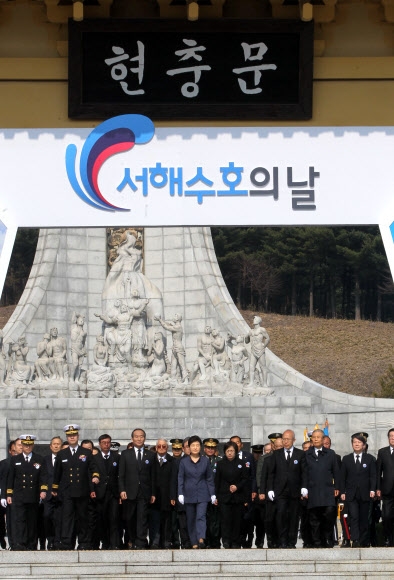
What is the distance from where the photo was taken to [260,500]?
12.8 m

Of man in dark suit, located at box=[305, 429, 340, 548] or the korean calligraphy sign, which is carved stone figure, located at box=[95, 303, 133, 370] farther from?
the korean calligraphy sign

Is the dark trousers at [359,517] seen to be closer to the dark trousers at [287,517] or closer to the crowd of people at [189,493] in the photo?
the crowd of people at [189,493]

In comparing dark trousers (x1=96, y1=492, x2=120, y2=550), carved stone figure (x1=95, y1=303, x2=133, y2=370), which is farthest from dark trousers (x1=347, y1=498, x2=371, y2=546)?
carved stone figure (x1=95, y1=303, x2=133, y2=370)

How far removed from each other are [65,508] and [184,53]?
6702mm

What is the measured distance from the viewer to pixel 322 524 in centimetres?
1210

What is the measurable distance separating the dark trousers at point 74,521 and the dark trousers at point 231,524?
3.81 ft

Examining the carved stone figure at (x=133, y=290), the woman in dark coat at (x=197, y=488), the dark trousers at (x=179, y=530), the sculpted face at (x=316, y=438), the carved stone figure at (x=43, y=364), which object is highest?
the carved stone figure at (x=133, y=290)

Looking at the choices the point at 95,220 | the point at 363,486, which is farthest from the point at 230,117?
A: the point at 363,486

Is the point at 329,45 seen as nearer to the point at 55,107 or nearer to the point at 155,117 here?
the point at 155,117

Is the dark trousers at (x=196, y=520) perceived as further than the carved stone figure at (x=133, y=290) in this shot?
No

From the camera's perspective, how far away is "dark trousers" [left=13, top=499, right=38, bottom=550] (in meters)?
12.4

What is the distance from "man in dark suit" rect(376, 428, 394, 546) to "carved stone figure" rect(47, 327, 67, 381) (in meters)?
14.7

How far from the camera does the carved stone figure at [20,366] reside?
2641cm

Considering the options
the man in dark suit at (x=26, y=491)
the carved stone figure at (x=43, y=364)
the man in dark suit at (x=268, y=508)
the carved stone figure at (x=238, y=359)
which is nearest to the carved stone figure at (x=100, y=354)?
the carved stone figure at (x=43, y=364)
